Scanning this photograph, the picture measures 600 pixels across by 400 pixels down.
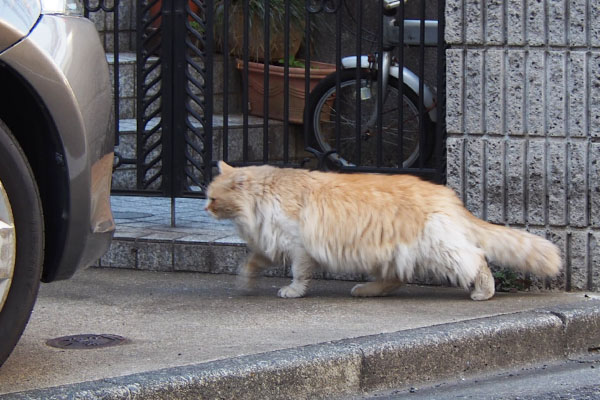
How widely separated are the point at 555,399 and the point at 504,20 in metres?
1.94

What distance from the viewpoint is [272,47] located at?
322 inches

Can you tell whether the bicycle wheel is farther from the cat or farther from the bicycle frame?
the cat

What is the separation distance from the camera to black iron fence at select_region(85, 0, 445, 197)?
17.8 feet

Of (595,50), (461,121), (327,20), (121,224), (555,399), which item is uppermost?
(327,20)

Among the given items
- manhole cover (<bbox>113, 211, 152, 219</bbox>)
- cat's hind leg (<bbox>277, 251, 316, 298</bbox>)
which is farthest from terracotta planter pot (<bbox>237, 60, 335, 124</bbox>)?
cat's hind leg (<bbox>277, 251, 316, 298</bbox>)

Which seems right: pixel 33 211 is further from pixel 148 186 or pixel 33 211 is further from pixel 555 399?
pixel 148 186

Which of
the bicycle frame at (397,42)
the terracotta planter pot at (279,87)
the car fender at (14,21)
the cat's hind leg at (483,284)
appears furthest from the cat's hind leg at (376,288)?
the terracotta planter pot at (279,87)

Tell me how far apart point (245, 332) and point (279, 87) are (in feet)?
13.1

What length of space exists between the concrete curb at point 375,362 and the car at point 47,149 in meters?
0.43

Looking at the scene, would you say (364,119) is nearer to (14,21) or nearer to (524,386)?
(524,386)

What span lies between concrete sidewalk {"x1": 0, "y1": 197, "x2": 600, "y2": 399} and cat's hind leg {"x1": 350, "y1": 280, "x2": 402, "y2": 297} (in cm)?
5

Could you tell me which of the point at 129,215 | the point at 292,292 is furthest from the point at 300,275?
the point at 129,215

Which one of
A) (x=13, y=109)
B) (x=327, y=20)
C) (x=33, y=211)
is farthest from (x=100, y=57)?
(x=327, y=20)

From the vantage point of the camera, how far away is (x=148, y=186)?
19.9ft
